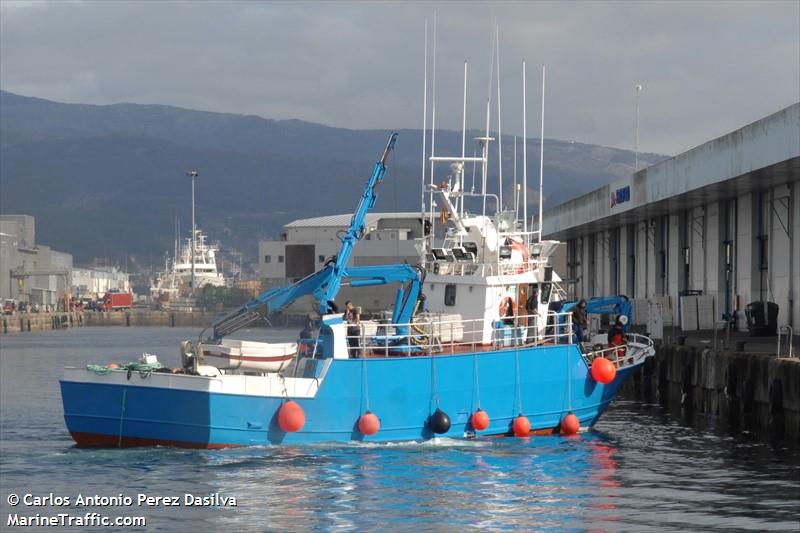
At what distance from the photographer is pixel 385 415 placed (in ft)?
86.1

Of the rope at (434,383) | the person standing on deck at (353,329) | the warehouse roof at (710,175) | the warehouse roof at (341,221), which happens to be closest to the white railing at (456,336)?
the person standing on deck at (353,329)

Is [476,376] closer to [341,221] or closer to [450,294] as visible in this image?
[450,294]

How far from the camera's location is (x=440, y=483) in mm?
22875

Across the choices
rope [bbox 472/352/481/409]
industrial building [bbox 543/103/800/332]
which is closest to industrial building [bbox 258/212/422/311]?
industrial building [bbox 543/103/800/332]

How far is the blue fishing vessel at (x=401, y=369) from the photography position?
2517cm

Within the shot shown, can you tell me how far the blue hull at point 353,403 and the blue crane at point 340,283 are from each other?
93.3 inches

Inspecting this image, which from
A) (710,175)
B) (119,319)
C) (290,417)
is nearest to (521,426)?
(290,417)

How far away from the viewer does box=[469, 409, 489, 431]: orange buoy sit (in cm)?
2692

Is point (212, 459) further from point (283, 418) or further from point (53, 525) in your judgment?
point (53, 525)

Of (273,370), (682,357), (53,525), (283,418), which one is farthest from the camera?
(682,357)

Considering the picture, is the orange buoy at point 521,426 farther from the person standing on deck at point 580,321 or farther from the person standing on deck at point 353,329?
the person standing on deck at point 353,329

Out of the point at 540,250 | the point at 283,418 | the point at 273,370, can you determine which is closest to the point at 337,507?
the point at 283,418

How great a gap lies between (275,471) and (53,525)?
4923mm

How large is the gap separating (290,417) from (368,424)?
1620 millimetres
